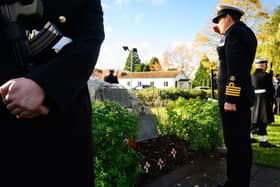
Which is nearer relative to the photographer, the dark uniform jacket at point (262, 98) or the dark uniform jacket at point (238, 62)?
the dark uniform jacket at point (238, 62)

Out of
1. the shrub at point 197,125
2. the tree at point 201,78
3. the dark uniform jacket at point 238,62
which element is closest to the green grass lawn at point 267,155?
the shrub at point 197,125

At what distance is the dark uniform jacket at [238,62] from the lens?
3.39m

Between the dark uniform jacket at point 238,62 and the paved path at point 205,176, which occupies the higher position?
the dark uniform jacket at point 238,62

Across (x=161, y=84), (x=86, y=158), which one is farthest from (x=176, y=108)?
(x=161, y=84)

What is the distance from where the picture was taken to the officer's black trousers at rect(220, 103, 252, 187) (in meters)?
3.43

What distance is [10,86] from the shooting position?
3.45 feet

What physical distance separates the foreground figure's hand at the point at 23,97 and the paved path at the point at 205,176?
122 inches

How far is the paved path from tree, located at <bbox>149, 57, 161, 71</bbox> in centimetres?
7448

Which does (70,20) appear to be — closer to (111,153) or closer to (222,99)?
(111,153)

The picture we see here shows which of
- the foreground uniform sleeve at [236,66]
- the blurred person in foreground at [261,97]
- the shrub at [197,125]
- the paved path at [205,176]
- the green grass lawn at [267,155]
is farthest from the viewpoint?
the blurred person in foreground at [261,97]

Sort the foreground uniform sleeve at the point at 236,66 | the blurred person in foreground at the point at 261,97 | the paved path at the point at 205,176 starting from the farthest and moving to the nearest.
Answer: the blurred person in foreground at the point at 261,97 < the paved path at the point at 205,176 < the foreground uniform sleeve at the point at 236,66

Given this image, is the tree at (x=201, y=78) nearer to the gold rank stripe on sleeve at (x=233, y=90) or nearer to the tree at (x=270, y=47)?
the tree at (x=270, y=47)

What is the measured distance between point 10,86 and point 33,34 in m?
0.25

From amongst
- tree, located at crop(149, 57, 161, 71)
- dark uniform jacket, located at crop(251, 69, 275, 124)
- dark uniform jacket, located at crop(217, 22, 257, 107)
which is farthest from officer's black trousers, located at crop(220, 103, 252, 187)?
tree, located at crop(149, 57, 161, 71)
